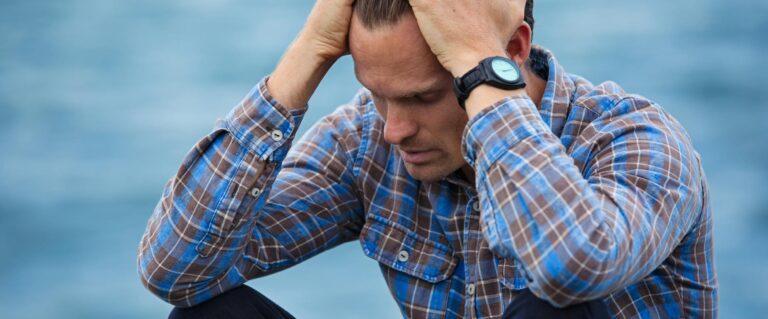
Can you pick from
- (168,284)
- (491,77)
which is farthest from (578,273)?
(168,284)

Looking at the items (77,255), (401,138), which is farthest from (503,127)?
(77,255)

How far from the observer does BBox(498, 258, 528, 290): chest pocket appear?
2.44 m

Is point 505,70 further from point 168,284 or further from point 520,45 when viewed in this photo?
point 168,284

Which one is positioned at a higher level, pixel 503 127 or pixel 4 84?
pixel 503 127

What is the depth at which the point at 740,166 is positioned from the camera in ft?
18.6

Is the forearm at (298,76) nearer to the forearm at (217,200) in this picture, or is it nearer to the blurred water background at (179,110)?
the forearm at (217,200)

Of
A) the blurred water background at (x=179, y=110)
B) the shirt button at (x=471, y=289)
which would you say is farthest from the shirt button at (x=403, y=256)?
the blurred water background at (x=179, y=110)

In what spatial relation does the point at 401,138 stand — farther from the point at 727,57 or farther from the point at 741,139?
the point at 727,57

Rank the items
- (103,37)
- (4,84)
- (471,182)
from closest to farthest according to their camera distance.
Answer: (471,182)
(4,84)
(103,37)

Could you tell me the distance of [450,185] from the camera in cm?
257

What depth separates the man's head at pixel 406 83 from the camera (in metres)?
2.31

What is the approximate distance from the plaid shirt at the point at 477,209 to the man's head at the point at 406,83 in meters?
0.16

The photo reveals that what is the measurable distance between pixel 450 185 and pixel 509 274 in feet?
0.75

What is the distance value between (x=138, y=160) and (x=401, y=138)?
3.98 meters
